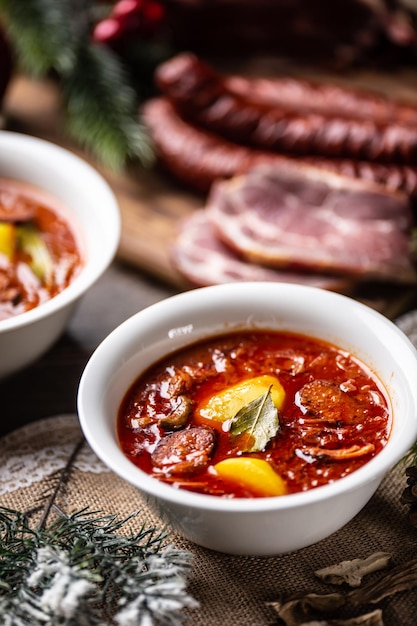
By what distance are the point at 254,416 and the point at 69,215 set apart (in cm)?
149

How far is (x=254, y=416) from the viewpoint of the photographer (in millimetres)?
2396

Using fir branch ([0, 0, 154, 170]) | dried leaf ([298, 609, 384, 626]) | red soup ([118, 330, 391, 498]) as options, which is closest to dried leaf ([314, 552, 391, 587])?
dried leaf ([298, 609, 384, 626])

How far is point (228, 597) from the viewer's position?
2357 mm

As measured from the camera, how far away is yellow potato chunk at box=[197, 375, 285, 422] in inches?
97.0

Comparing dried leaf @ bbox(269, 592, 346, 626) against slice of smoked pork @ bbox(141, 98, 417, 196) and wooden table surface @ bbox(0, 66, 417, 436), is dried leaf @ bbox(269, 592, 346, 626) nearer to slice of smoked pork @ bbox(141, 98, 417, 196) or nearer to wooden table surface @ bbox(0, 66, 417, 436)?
wooden table surface @ bbox(0, 66, 417, 436)

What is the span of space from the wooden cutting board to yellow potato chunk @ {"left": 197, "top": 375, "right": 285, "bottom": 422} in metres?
1.21

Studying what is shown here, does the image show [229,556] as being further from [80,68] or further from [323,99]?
[80,68]

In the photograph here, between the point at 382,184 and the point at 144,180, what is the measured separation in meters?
1.19

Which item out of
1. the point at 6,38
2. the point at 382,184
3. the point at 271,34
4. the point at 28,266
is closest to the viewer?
the point at 28,266

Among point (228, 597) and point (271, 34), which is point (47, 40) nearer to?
point (271, 34)

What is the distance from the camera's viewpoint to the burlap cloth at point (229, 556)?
232 cm

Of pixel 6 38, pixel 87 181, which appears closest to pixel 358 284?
pixel 87 181

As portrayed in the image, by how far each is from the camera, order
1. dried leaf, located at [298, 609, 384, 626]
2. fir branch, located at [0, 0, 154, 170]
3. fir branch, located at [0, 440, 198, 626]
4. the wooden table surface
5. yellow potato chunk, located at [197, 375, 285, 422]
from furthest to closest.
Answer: fir branch, located at [0, 0, 154, 170]
the wooden table surface
yellow potato chunk, located at [197, 375, 285, 422]
dried leaf, located at [298, 609, 384, 626]
fir branch, located at [0, 440, 198, 626]

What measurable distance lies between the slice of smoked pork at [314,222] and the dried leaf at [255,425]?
4.15 ft
